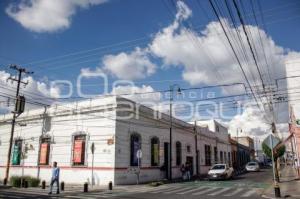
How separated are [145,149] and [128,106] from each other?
454 centimetres

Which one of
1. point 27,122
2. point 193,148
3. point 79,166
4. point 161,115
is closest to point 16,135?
point 27,122

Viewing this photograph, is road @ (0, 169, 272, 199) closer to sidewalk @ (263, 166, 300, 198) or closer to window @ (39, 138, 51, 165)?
sidewalk @ (263, 166, 300, 198)

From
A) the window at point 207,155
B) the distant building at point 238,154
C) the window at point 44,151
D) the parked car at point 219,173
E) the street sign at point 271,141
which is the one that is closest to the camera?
the street sign at point 271,141

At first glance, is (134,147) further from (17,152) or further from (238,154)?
(238,154)

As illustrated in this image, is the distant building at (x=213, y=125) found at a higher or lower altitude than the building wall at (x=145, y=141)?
higher

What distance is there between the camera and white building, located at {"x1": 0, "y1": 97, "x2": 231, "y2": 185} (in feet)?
79.0

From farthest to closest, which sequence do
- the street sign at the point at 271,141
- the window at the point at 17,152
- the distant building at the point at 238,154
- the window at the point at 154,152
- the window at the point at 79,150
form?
the distant building at the point at 238,154, the window at the point at 17,152, the window at the point at 154,152, the window at the point at 79,150, the street sign at the point at 271,141

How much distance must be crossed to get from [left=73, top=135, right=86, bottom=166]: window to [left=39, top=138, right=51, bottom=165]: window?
11.9 ft

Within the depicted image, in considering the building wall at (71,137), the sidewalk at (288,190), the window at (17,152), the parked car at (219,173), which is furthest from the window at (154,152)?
the window at (17,152)

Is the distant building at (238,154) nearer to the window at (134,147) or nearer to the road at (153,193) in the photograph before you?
the window at (134,147)

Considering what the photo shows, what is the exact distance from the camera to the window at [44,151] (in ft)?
91.6

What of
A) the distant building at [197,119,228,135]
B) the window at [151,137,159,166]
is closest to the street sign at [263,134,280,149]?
the window at [151,137,159,166]

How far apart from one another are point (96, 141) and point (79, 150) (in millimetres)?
1941

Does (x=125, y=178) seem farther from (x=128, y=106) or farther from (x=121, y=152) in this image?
(x=128, y=106)
